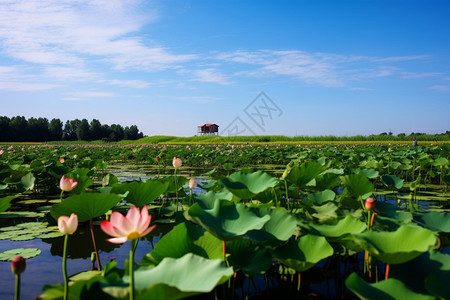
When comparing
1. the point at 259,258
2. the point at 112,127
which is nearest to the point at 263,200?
the point at 259,258

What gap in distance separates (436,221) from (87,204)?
5.86ft

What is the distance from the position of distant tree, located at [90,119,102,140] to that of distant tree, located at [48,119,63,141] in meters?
4.70

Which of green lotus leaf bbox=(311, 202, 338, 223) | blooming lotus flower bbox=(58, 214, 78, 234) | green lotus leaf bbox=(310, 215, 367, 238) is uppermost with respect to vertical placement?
blooming lotus flower bbox=(58, 214, 78, 234)

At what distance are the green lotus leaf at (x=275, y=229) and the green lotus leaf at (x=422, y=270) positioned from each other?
0.43 m

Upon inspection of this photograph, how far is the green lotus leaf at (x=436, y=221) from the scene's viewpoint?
1.61m

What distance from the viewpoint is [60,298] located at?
3.15 feet

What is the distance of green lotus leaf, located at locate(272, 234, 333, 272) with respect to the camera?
1.32m

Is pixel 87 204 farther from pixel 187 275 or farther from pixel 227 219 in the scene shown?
pixel 187 275

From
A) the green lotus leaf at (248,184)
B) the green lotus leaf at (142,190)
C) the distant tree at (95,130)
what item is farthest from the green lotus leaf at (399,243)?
the distant tree at (95,130)

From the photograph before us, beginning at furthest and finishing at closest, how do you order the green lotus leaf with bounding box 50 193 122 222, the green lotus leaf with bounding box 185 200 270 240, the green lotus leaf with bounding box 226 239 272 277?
the green lotus leaf with bounding box 50 193 122 222 → the green lotus leaf with bounding box 226 239 272 277 → the green lotus leaf with bounding box 185 200 270 240

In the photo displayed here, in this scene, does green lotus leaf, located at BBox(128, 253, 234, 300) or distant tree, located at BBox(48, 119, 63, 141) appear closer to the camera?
green lotus leaf, located at BBox(128, 253, 234, 300)

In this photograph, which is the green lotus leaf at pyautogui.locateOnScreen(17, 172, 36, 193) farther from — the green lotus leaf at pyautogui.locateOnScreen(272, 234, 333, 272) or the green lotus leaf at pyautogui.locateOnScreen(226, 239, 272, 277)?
the green lotus leaf at pyautogui.locateOnScreen(272, 234, 333, 272)

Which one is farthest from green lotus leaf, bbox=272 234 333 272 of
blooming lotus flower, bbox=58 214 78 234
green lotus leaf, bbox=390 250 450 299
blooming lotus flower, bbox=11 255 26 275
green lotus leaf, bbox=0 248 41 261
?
green lotus leaf, bbox=0 248 41 261

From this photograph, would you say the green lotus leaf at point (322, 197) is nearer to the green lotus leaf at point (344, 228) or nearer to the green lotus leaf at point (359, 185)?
the green lotus leaf at point (359, 185)
